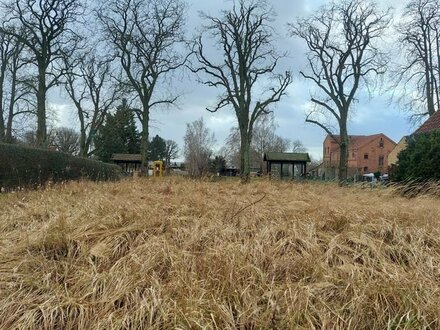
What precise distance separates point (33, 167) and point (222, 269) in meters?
10.2

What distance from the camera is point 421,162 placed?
1070 centimetres

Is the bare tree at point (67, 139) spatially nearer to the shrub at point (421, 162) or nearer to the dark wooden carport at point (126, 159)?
the dark wooden carport at point (126, 159)

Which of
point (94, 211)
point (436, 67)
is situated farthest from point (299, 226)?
point (436, 67)

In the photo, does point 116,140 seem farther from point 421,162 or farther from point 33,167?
point 421,162

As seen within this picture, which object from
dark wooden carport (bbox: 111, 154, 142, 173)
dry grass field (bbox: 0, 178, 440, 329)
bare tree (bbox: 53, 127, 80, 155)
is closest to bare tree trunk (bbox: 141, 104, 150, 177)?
dark wooden carport (bbox: 111, 154, 142, 173)

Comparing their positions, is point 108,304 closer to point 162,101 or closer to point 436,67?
point 162,101

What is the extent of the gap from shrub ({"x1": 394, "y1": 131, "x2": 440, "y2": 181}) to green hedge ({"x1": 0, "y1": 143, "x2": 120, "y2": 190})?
31.6ft

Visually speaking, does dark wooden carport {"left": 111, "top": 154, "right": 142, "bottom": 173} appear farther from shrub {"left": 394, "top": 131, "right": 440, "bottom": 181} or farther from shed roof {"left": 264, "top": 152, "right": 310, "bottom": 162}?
shrub {"left": 394, "top": 131, "right": 440, "bottom": 181}

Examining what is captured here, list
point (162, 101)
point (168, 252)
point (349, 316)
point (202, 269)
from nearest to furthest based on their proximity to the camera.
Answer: point (349, 316) → point (202, 269) → point (168, 252) → point (162, 101)

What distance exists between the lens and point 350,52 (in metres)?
24.0

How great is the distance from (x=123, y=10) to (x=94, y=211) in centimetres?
2182

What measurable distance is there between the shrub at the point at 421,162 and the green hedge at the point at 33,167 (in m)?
9.64

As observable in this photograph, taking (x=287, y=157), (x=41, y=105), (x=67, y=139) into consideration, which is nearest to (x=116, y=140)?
(x=67, y=139)

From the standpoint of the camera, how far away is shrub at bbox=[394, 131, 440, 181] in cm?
1041
